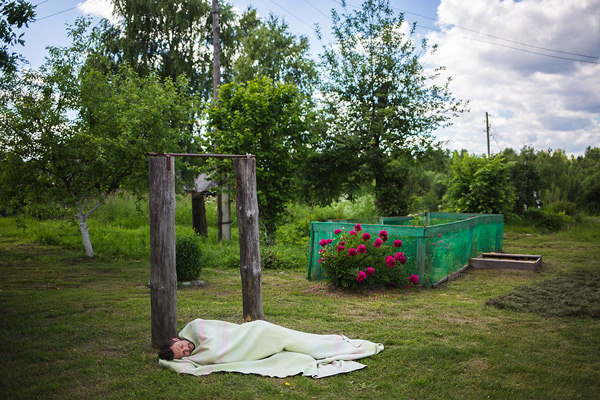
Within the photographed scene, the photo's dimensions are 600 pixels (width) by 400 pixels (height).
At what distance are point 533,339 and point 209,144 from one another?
977cm

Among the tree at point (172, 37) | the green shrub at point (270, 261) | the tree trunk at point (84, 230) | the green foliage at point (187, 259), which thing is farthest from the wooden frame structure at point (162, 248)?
the tree at point (172, 37)

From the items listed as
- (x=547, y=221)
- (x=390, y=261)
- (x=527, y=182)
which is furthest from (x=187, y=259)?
(x=527, y=182)

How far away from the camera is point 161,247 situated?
201 inches

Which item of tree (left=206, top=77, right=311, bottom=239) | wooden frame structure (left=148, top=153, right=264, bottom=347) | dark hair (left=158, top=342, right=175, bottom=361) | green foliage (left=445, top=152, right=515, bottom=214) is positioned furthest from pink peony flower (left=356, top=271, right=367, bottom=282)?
green foliage (left=445, top=152, right=515, bottom=214)

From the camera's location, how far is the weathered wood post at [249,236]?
5.93 m

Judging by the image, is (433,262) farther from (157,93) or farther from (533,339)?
(157,93)

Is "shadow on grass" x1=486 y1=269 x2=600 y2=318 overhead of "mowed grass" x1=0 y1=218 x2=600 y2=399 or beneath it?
beneath

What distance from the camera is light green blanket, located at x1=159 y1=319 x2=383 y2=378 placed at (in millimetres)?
4504

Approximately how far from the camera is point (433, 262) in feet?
28.5

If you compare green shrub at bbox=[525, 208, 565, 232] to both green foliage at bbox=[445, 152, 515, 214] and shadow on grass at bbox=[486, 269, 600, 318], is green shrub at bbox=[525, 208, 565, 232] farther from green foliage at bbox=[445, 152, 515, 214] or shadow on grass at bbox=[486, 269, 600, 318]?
shadow on grass at bbox=[486, 269, 600, 318]

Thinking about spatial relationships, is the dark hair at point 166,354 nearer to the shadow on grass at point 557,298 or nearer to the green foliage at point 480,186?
the shadow on grass at point 557,298

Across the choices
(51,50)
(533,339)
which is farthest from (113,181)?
(533,339)

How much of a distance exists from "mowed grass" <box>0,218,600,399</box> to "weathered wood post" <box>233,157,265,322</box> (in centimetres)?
46

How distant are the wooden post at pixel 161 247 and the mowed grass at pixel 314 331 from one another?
→ 353 mm
